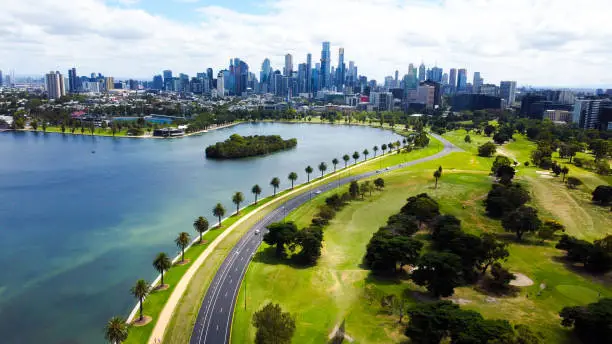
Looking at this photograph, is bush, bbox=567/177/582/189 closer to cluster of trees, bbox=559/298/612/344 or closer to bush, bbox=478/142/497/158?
bush, bbox=478/142/497/158

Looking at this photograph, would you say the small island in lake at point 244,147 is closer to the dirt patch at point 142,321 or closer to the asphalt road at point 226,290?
the asphalt road at point 226,290

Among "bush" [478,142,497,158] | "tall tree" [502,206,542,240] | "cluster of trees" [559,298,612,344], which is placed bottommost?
"cluster of trees" [559,298,612,344]

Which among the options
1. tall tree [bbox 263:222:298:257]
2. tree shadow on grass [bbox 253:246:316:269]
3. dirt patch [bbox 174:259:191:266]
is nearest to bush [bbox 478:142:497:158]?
tall tree [bbox 263:222:298:257]

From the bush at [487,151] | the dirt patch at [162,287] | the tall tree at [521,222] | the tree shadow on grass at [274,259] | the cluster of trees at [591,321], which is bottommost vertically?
the dirt patch at [162,287]

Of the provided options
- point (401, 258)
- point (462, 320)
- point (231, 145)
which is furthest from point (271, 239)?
point (231, 145)

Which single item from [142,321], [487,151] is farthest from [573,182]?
[142,321]

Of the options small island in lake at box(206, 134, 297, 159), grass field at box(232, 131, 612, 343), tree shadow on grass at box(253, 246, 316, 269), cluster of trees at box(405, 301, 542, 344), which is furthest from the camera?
small island in lake at box(206, 134, 297, 159)

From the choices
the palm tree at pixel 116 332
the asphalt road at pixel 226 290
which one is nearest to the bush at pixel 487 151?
the asphalt road at pixel 226 290

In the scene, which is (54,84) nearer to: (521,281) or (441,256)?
(441,256)
